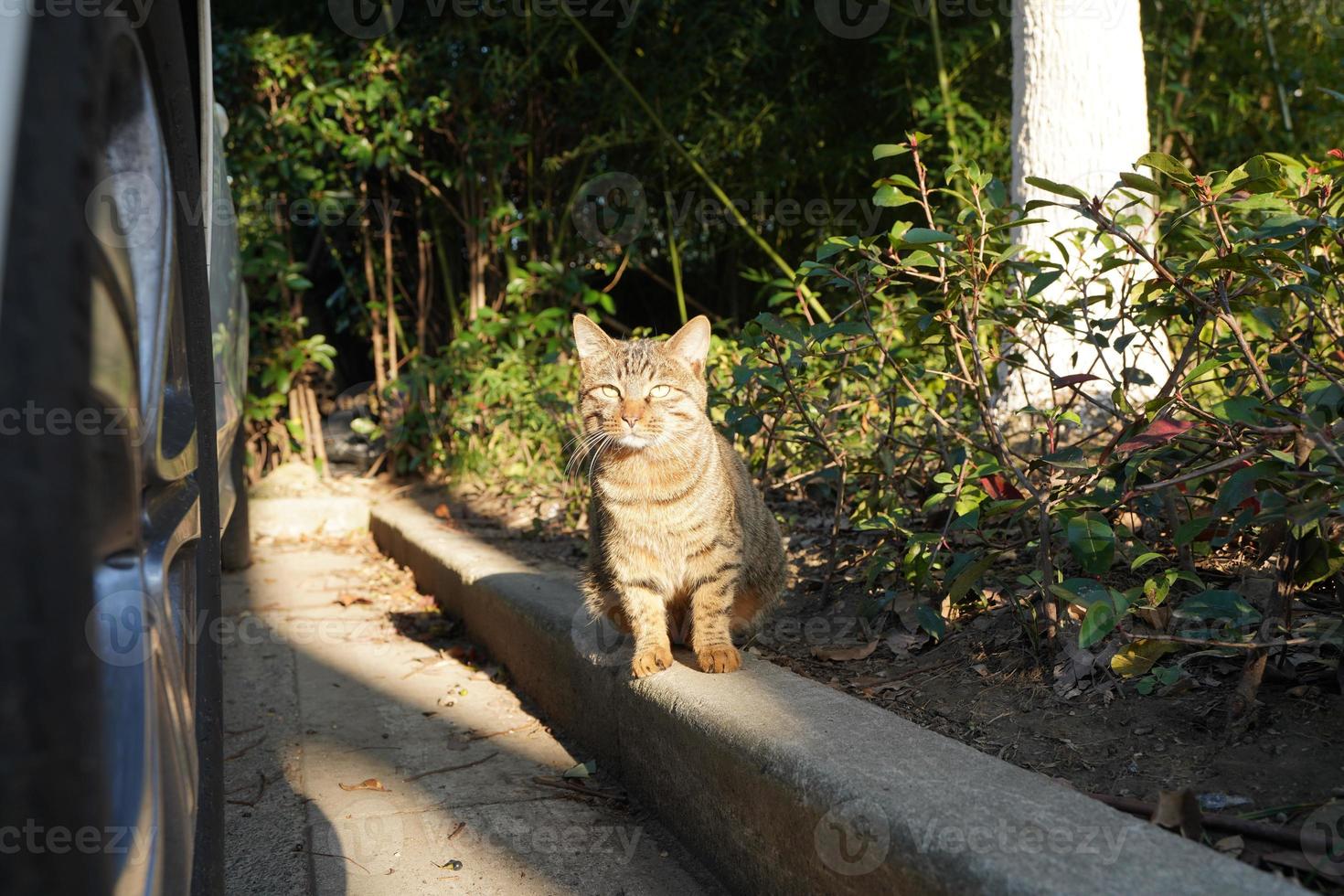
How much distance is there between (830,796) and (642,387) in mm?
1495

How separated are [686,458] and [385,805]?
1.15 metres

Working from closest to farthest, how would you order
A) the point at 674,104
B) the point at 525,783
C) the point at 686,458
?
the point at 525,783 < the point at 686,458 < the point at 674,104

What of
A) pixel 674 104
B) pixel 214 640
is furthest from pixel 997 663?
pixel 674 104

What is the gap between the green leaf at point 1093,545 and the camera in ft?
5.93

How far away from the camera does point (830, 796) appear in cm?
152

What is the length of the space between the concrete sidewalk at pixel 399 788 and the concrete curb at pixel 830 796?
0.44 ft

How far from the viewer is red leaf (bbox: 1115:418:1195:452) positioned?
1.74 m

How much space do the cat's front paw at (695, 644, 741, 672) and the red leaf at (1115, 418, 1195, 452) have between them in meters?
0.96

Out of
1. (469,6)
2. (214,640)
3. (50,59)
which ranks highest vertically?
(469,6)

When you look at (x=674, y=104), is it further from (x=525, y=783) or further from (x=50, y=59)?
(x=50, y=59)

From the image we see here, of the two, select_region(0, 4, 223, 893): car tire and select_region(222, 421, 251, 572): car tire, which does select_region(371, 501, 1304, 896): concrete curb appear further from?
select_region(222, 421, 251, 572): car tire

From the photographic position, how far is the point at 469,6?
6066 mm

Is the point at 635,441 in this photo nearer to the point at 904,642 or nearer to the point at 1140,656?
the point at 904,642

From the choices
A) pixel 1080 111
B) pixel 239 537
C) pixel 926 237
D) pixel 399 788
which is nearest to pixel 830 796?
pixel 926 237
